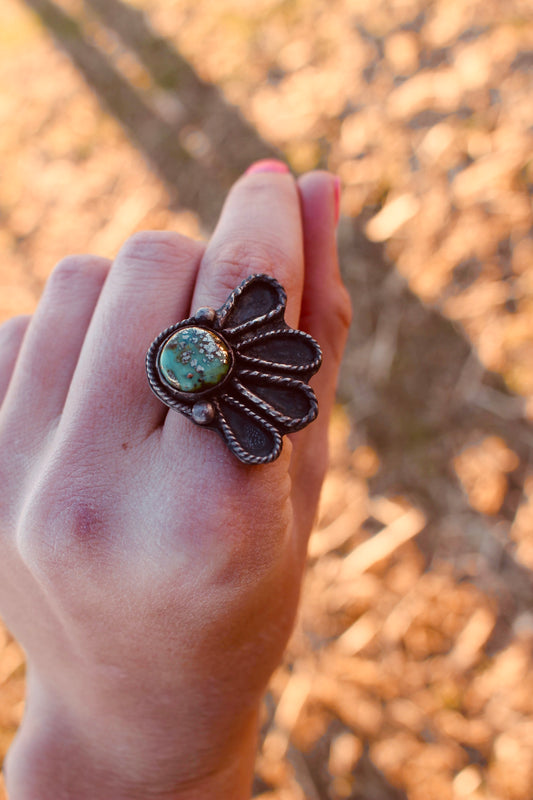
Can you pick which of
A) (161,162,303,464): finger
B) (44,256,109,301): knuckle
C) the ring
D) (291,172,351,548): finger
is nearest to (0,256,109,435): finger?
(44,256,109,301): knuckle

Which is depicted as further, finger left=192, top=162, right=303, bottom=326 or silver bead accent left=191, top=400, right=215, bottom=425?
finger left=192, top=162, right=303, bottom=326

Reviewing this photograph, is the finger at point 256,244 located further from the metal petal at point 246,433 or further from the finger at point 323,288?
the metal petal at point 246,433

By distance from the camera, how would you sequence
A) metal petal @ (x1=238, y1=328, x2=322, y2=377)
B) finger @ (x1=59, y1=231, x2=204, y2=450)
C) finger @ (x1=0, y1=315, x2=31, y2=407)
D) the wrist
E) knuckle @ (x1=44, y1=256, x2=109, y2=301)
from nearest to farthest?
metal petal @ (x1=238, y1=328, x2=322, y2=377) → finger @ (x1=59, y1=231, x2=204, y2=450) → the wrist → knuckle @ (x1=44, y1=256, x2=109, y2=301) → finger @ (x1=0, y1=315, x2=31, y2=407)

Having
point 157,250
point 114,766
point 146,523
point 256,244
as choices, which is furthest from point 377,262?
point 114,766

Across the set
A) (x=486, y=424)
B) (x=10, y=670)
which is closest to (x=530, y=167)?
(x=486, y=424)

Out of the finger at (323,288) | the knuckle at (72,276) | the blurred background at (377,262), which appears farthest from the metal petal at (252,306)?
the blurred background at (377,262)

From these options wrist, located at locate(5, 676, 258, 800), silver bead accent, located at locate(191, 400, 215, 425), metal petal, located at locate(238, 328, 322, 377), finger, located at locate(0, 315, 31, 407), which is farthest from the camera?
finger, located at locate(0, 315, 31, 407)

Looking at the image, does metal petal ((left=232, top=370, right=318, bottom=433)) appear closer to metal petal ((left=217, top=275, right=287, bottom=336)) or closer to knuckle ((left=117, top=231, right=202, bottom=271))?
metal petal ((left=217, top=275, right=287, bottom=336))

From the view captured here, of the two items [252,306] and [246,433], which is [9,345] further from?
[246,433]
